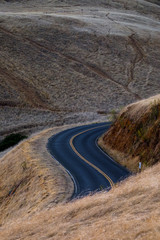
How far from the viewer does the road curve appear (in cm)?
1595

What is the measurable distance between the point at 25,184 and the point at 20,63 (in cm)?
4010

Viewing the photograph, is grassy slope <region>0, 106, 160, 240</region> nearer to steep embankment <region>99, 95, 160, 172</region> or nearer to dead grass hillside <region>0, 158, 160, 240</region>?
dead grass hillside <region>0, 158, 160, 240</region>

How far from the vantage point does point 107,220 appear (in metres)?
8.84

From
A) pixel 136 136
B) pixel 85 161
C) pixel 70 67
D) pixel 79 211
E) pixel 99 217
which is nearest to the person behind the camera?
pixel 99 217

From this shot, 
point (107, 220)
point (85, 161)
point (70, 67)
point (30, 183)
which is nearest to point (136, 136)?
point (85, 161)

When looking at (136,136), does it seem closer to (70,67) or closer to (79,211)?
(79,211)

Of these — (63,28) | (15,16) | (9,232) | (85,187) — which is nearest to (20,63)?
(63,28)

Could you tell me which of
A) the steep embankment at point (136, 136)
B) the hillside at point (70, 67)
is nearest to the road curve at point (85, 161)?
the steep embankment at point (136, 136)

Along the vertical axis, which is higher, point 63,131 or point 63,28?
point 63,28

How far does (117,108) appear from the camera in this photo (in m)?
45.5

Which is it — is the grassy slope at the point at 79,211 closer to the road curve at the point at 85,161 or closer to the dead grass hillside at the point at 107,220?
the dead grass hillside at the point at 107,220

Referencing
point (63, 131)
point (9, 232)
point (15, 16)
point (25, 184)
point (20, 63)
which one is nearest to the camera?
point (9, 232)

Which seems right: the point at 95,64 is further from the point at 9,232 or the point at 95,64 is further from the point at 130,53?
the point at 9,232

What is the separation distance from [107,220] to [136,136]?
1317 cm
